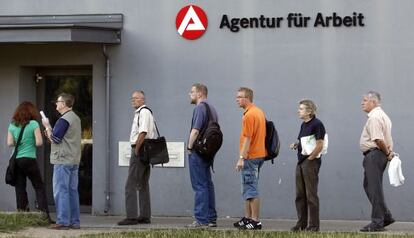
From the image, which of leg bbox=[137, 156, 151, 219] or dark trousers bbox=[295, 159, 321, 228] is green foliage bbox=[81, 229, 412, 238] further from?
leg bbox=[137, 156, 151, 219]

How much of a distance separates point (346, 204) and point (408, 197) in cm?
91

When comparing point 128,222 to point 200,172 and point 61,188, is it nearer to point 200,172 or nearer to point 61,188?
point 61,188

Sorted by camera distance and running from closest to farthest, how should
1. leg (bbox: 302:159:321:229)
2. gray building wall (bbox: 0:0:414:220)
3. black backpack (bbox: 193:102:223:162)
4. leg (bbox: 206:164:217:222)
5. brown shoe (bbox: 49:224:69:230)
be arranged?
1. leg (bbox: 302:159:321:229)
2. black backpack (bbox: 193:102:223:162)
3. brown shoe (bbox: 49:224:69:230)
4. leg (bbox: 206:164:217:222)
5. gray building wall (bbox: 0:0:414:220)

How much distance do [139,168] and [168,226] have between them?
2.99 ft

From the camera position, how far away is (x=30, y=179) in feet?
37.3

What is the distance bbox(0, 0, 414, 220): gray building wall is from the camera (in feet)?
38.8

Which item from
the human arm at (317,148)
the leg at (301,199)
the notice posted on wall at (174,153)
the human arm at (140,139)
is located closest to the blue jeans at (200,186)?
the human arm at (140,139)

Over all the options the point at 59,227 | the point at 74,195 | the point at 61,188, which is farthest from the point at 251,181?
the point at 59,227

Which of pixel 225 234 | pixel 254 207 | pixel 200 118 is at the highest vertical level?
pixel 200 118

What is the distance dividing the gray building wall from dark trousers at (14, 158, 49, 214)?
1.51 meters

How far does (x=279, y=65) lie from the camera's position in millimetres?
12125

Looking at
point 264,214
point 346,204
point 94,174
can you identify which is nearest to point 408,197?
point 346,204

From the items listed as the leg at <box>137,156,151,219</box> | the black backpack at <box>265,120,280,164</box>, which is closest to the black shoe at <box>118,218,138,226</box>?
the leg at <box>137,156,151,219</box>

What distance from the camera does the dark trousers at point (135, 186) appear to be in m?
11.1
